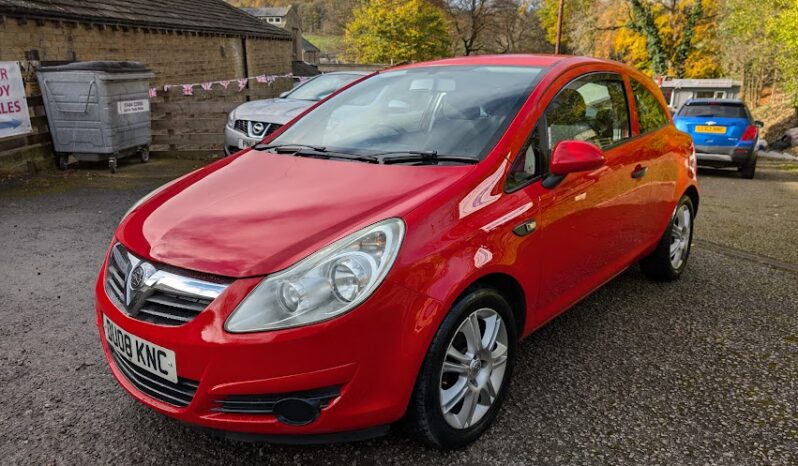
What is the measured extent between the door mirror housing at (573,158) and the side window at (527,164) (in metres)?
0.07

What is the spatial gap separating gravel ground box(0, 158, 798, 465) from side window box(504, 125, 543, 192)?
1.06 meters

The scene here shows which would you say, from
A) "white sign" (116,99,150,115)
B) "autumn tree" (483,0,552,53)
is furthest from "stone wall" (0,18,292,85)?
"autumn tree" (483,0,552,53)

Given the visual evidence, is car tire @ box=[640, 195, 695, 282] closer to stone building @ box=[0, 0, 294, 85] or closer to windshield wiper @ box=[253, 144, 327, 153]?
windshield wiper @ box=[253, 144, 327, 153]

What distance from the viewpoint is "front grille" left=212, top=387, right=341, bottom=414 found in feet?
6.55

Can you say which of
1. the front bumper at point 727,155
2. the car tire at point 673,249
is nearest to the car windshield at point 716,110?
the front bumper at point 727,155

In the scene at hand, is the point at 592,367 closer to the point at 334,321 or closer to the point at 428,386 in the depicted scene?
the point at 428,386

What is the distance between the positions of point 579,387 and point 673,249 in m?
2.02

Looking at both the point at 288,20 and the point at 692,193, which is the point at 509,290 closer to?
the point at 692,193

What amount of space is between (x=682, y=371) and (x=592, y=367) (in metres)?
0.48

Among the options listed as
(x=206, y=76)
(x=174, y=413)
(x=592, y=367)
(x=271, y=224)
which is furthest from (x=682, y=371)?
(x=206, y=76)

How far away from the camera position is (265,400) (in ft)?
6.59

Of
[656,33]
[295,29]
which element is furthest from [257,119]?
[295,29]

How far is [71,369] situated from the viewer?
3088 millimetres

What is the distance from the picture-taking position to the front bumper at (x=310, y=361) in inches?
76.5
